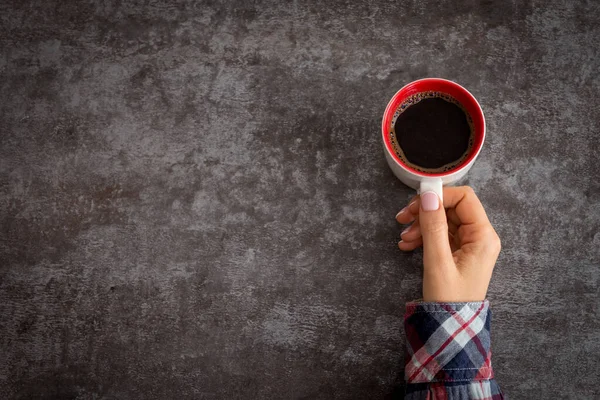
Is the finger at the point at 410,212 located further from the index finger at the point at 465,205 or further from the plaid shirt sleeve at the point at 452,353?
the plaid shirt sleeve at the point at 452,353

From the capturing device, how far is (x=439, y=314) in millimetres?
1185

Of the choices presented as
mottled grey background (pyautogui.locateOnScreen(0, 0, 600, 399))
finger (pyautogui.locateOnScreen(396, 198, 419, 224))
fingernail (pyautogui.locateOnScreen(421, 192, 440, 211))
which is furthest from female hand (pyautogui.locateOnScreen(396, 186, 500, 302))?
mottled grey background (pyautogui.locateOnScreen(0, 0, 600, 399))

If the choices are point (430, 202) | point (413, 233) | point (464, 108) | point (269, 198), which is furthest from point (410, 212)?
point (269, 198)

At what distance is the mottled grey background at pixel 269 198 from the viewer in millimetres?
1543

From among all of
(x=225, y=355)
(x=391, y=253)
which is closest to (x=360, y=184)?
(x=391, y=253)

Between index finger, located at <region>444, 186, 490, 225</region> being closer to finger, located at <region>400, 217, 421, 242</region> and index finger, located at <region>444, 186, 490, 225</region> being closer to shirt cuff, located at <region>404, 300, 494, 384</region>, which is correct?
finger, located at <region>400, 217, 421, 242</region>

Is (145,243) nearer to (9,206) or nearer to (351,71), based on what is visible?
(9,206)

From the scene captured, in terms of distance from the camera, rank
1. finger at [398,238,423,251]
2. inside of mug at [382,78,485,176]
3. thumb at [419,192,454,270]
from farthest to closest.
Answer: finger at [398,238,423,251]
inside of mug at [382,78,485,176]
thumb at [419,192,454,270]

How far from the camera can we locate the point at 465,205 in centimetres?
129

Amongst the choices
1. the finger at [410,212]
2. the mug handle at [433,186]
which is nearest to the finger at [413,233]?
the finger at [410,212]

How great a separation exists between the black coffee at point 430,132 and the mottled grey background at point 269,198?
0.24 m

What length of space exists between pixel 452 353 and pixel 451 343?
0.03 m

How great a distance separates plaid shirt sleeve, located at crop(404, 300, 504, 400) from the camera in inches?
46.5

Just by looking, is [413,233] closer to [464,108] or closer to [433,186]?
[433,186]
